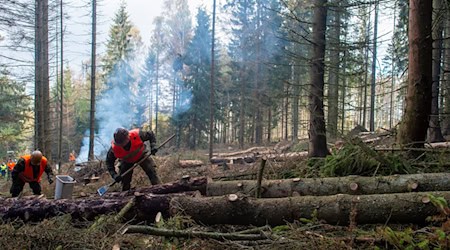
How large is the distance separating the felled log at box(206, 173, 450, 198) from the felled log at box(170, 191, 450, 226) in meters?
0.61

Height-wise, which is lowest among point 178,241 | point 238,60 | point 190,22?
point 178,241

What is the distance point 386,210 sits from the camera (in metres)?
3.39

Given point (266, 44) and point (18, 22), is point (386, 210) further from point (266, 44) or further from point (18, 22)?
point (266, 44)

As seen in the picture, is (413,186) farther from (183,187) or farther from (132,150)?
(132,150)

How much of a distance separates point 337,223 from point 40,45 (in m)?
13.4

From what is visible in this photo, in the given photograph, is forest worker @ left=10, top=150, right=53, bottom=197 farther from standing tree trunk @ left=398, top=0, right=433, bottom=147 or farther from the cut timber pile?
standing tree trunk @ left=398, top=0, right=433, bottom=147

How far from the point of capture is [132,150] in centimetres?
681

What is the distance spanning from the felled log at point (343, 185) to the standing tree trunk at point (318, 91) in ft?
7.60

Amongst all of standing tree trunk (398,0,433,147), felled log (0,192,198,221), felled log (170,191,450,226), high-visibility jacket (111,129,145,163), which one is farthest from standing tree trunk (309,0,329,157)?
high-visibility jacket (111,129,145,163)

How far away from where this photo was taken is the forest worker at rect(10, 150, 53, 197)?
23.3ft

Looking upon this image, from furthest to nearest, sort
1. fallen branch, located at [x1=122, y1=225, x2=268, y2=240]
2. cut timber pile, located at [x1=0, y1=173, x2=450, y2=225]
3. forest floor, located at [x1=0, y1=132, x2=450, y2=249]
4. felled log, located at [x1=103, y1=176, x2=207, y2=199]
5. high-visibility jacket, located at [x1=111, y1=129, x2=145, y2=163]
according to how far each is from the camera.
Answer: high-visibility jacket, located at [x1=111, y1=129, x2=145, y2=163]
felled log, located at [x1=103, y1=176, x2=207, y2=199]
cut timber pile, located at [x1=0, y1=173, x2=450, y2=225]
fallen branch, located at [x1=122, y1=225, x2=268, y2=240]
forest floor, located at [x1=0, y1=132, x2=450, y2=249]

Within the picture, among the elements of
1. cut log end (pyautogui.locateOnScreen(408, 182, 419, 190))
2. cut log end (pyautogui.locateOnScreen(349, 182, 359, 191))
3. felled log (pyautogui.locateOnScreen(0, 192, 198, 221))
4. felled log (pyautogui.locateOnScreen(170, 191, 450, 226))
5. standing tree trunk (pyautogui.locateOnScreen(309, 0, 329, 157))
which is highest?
standing tree trunk (pyautogui.locateOnScreen(309, 0, 329, 157))

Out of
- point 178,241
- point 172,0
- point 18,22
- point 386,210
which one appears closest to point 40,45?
point 18,22

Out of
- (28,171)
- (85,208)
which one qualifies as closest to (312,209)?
(85,208)
